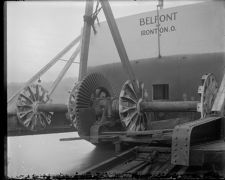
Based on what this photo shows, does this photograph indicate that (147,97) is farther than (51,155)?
Yes

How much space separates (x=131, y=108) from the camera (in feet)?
17.3

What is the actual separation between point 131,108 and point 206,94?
1.42m

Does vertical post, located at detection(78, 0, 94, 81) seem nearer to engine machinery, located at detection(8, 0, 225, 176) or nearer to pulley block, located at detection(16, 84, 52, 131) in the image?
engine machinery, located at detection(8, 0, 225, 176)

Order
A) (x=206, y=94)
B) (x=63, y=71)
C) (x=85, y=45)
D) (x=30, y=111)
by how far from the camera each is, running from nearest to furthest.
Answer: (x=206, y=94)
(x=85, y=45)
(x=30, y=111)
(x=63, y=71)

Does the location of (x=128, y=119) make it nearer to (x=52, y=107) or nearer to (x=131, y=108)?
(x=131, y=108)

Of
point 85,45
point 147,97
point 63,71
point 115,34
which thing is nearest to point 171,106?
point 147,97

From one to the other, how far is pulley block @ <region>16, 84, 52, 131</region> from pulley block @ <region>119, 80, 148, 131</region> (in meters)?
2.41

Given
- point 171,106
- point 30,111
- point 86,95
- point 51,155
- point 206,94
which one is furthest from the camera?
point 30,111

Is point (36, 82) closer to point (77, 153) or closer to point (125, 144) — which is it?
point (77, 153)

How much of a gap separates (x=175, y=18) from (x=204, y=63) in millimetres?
1157

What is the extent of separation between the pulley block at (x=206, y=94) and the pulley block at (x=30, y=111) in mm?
3881

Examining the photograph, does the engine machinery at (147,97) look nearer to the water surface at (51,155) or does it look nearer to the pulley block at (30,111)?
the pulley block at (30,111)

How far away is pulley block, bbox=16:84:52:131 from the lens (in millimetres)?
6723

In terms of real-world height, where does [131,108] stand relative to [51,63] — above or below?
below
